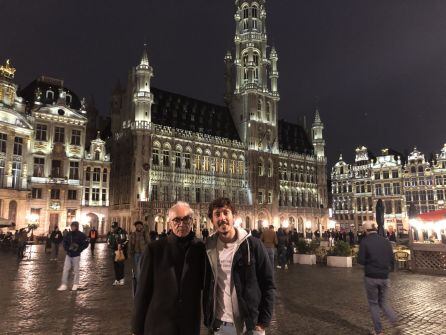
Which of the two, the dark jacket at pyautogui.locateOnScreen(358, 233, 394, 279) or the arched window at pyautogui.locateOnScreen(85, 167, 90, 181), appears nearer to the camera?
the dark jacket at pyautogui.locateOnScreen(358, 233, 394, 279)

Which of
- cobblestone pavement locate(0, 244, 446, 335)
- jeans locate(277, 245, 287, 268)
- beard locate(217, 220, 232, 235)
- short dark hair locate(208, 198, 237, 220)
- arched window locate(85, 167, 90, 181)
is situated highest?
arched window locate(85, 167, 90, 181)

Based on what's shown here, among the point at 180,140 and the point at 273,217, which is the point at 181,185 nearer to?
the point at 180,140

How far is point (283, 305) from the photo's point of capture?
9430mm

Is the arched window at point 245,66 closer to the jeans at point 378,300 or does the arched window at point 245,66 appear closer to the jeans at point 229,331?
the jeans at point 378,300

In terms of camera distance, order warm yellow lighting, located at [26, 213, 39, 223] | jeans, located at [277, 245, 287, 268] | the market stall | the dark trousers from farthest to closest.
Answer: warm yellow lighting, located at [26, 213, 39, 223]
jeans, located at [277, 245, 287, 268]
the market stall
the dark trousers

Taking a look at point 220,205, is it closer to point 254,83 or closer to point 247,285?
point 247,285

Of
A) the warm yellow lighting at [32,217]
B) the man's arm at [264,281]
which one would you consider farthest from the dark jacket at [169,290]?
the warm yellow lighting at [32,217]

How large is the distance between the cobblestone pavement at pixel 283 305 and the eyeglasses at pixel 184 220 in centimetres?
444

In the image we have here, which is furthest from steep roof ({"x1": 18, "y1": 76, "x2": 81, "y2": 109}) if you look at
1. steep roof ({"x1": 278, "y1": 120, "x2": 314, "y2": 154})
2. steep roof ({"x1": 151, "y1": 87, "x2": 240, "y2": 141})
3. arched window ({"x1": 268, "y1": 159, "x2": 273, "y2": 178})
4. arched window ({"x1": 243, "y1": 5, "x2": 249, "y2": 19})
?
steep roof ({"x1": 278, "y1": 120, "x2": 314, "y2": 154})

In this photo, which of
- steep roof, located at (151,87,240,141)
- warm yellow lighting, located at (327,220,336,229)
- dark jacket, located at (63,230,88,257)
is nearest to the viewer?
dark jacket, located at (63,230,88,257)

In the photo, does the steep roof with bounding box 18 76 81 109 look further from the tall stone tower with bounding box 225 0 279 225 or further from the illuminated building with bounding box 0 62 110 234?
the tall stone tower with bounding box 225 0 279 225

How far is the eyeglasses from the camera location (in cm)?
364

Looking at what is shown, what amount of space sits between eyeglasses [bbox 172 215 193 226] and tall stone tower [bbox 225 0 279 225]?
5480 cm

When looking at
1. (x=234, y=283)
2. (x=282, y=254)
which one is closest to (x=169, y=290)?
(x=234, y=283)
